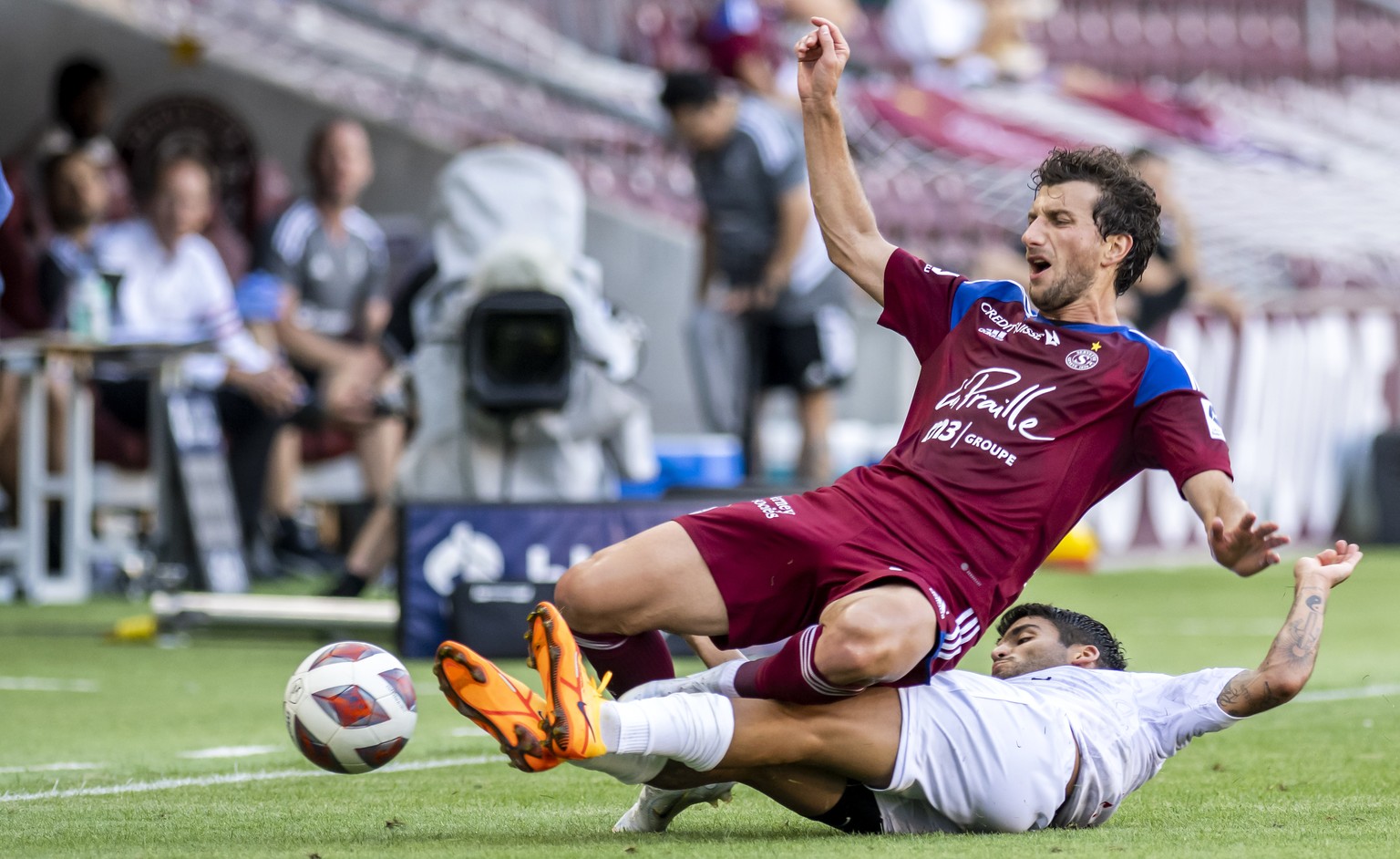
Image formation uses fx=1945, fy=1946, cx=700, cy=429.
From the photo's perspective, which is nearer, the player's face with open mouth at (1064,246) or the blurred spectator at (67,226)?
the player's face with open mouth at (1064,246)

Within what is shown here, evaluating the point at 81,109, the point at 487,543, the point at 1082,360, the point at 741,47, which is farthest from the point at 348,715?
the point at 81,109

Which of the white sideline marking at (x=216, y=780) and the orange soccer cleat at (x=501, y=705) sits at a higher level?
the orange soccer cleat at (x=501, y=705)

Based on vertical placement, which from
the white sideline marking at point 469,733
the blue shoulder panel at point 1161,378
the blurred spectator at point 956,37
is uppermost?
the blurred spectator at point 956,37

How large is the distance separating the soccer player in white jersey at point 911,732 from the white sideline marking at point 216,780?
122 cm

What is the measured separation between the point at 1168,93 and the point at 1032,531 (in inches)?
751

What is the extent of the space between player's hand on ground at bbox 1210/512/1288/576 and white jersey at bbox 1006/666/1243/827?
0.42m

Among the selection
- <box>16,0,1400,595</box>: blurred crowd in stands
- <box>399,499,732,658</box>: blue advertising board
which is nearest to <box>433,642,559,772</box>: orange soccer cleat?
<box>399,499,732,658</box>: blue advertising board

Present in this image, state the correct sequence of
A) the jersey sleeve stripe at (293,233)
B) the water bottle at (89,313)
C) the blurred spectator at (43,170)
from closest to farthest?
the water bottle at (89,313) → the blurred spectator at (43,170) → the jersey sleeve stripe at (293,233)

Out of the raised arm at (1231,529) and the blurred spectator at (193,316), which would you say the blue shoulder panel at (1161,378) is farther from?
the blurred spectator at (193,316)

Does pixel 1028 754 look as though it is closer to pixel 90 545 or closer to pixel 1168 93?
pixel 90 545

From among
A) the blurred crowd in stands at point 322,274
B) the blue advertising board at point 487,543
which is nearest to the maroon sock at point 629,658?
the blue advertising board at point 487,543

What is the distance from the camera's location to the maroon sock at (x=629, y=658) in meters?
3.84

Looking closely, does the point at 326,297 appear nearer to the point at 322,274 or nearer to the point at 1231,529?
the point at 322,274

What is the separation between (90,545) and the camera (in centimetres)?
1001
